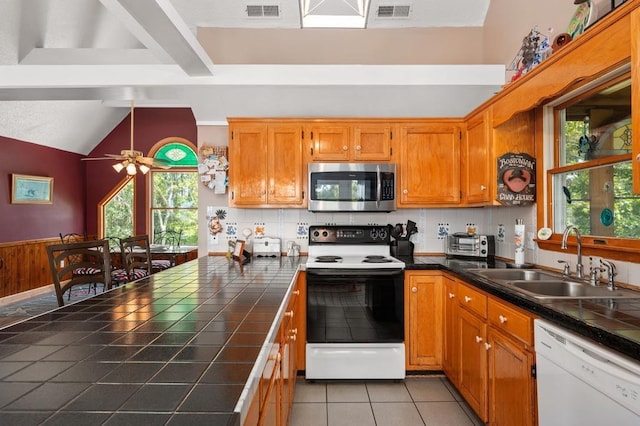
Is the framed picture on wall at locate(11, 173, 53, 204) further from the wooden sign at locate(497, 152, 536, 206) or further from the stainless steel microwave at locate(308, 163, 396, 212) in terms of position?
the wooden sign at locate(497, 152, 536, 206)

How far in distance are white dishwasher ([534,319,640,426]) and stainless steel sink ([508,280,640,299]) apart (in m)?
0.24

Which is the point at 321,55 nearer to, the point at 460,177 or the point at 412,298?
the point at 460,177

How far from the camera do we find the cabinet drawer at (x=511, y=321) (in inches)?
61.2

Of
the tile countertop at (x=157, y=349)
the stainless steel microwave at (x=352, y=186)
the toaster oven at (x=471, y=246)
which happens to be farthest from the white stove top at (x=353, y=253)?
the tile countertop at (x=157, y=349)

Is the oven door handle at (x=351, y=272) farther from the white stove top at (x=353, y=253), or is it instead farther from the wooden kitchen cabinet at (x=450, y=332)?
the wooden kitchen cabinet at (x=450, y=332)

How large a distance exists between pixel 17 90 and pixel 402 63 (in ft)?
11.1

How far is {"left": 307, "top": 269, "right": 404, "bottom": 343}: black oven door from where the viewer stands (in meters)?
2.62

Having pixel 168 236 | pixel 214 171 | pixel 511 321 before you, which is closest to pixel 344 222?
pixel 214 171

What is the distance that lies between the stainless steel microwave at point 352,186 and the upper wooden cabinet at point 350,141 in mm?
109

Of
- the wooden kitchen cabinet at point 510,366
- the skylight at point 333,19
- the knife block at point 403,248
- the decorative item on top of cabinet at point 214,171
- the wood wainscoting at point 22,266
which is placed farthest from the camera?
the wood wainscoting at point 22,266

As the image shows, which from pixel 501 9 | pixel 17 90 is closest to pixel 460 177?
pixel 501 9

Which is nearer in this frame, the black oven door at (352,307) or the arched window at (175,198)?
the black oven door at (352,307)

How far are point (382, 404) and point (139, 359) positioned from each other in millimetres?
1941

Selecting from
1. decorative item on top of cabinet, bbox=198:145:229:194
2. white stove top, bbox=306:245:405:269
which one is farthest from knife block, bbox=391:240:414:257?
decorative item on top of cabinet, bbox=198:145:229:194
